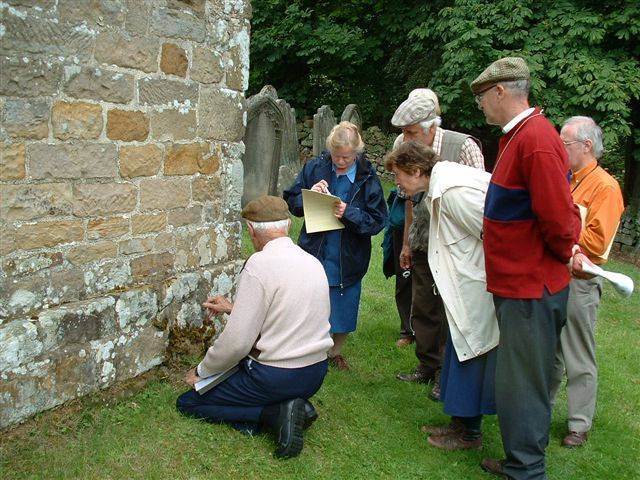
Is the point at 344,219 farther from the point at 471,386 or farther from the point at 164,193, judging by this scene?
the point at 471,386

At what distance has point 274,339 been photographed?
331 centimetres

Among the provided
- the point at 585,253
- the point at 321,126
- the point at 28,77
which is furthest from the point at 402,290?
the point at 321,126

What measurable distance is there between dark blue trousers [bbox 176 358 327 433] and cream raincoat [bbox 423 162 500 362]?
80 cm

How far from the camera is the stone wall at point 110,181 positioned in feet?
10.3

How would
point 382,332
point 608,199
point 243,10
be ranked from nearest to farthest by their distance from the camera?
point 608,199 < point 243,10 < point 382,332

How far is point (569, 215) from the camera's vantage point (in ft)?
9.40

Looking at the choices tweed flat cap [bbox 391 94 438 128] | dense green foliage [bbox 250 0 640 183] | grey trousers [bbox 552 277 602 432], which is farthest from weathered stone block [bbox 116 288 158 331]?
dense green foliage [bbox 250 0 640 183]

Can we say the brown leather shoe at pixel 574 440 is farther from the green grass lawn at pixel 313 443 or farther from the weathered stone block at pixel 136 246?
the weathered stone block at pixel 136 246

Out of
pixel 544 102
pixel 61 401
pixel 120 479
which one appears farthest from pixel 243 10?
pixel 544 102

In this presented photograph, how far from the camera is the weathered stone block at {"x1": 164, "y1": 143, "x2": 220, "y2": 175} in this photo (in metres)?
3.94

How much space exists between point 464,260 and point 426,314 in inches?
42.9

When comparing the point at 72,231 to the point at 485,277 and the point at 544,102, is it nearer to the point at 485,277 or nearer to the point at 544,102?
the point at 485,277

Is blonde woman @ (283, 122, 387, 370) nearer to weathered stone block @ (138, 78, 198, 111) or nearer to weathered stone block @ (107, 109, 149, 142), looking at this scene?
weathered stone block @ (138, 78, 198, 111)

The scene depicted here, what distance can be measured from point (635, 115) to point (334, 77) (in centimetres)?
740
